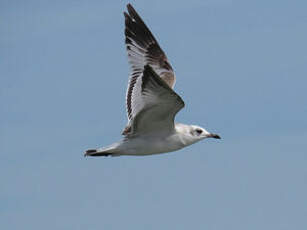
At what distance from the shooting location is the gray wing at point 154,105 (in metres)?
13.3

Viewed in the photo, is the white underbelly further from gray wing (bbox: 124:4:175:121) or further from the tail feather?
gray wing (bbox: 124:4:175:121)

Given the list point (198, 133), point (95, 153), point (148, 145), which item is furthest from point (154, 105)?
point (95, 153)

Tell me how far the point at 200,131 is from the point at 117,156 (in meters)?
1.89

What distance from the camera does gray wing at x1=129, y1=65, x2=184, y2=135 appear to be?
13.3 m

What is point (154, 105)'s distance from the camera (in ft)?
46.4

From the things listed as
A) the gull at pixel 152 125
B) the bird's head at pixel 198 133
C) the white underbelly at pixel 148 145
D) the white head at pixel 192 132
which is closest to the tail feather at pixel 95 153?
the gull at pixel 152 125

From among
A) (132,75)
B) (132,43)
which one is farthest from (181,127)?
(132,43)

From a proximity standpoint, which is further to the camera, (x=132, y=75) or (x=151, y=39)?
(x=151, y=39)

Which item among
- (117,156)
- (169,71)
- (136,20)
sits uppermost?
(136,20)

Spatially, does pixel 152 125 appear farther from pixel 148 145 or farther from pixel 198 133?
pixel 198 133

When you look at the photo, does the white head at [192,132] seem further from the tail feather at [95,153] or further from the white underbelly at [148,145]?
the tail feather at [95,153]

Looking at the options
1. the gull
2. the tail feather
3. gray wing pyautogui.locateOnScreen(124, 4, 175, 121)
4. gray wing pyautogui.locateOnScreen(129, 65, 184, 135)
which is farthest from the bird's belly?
gray wing pyautogui.locateOnScreen(124, 4, 175, 121)

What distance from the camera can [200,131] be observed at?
15492 millimetres

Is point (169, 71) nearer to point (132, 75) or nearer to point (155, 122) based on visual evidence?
point (132, 75)
